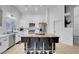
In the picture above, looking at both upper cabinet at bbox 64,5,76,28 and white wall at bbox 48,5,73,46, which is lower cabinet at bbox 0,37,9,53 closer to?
white wall at bbox 48,5,73,46

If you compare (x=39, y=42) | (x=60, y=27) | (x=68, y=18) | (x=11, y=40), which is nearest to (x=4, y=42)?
(x=11, y=40)

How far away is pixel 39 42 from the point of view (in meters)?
2.28

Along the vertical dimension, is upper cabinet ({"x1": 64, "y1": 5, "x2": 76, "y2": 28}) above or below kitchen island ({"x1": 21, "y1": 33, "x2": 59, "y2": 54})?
above

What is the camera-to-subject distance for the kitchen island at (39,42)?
214cm

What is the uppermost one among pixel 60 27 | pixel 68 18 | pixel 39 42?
pixel 68 18

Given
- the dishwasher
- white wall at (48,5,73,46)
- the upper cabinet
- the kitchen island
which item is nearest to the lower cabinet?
the dishwasher

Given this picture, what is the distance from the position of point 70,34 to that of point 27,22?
3.11ft

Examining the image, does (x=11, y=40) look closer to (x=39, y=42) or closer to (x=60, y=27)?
(x=39, y=42)

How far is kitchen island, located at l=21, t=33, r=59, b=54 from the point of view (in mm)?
2139

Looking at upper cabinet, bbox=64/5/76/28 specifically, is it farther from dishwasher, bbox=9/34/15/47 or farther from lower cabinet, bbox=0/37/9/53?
lower cabinet, bbox=0/37/9/53

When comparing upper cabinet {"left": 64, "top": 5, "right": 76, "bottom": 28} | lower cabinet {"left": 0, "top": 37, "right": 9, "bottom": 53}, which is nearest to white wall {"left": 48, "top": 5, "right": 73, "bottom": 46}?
upper cabinet {"left": 64, "top": 5, "right": 76, "bottom": 28}

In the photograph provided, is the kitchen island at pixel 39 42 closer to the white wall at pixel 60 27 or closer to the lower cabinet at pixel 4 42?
the white wall at pixel 60 27
